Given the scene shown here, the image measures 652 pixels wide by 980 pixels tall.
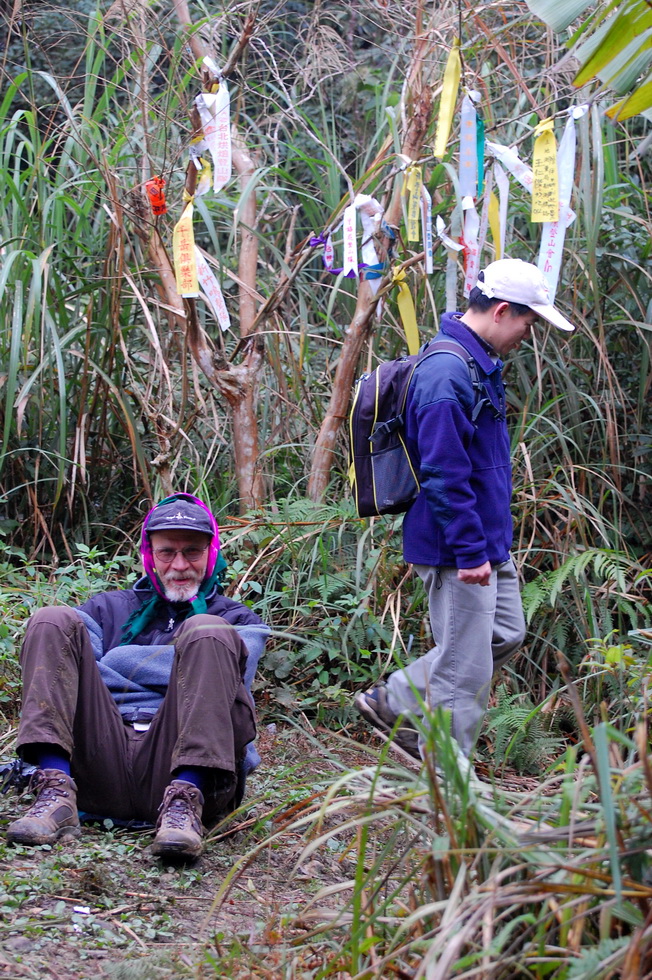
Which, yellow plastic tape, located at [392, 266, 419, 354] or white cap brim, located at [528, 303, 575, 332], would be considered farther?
yellow plastic tape, located at [392, 266, 419, 354]

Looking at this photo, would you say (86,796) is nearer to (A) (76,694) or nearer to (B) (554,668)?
(A) (76,694)

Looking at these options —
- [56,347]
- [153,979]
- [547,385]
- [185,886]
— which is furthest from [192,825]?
[547,385]

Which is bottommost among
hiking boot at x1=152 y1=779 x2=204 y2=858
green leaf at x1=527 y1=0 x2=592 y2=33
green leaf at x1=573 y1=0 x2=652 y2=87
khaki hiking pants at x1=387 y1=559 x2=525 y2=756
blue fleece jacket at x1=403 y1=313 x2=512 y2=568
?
hiking boot at x1=152 y1=779 x2=204 y2=858

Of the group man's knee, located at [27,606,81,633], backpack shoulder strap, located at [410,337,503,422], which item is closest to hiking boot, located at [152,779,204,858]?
man's knee, located at [27,606,81,633]

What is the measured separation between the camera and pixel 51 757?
2.70 m

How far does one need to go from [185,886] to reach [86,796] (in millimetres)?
509

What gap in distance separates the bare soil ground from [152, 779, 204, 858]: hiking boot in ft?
0.23

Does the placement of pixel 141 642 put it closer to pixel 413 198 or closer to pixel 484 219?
pixel 413 198

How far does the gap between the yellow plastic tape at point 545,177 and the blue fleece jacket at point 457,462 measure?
712 millimetres

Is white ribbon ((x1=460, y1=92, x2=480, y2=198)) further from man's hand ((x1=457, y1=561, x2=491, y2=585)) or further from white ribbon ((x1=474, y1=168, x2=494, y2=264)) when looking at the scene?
man's hand ((x1=457, y1=561, x2=491, y2=585))

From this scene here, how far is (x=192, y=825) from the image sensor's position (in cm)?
256

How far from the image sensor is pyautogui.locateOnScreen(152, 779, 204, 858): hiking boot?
2.50 metres

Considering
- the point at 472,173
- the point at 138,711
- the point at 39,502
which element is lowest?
the point at 138,711

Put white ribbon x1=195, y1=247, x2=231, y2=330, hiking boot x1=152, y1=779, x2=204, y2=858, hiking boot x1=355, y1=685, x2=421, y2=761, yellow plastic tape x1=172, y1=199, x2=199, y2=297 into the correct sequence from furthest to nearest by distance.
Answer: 1. white ribbon x1=195, y1=247, x2=231, y2=330
2. yellow plastic tape x1=172, y1=199, x2=199, y2=297
3. hiking boot x1=355, y1=685, x2=421, y2=761
4. hiking boot x1=152, y1=779, x2=204, y2=858
